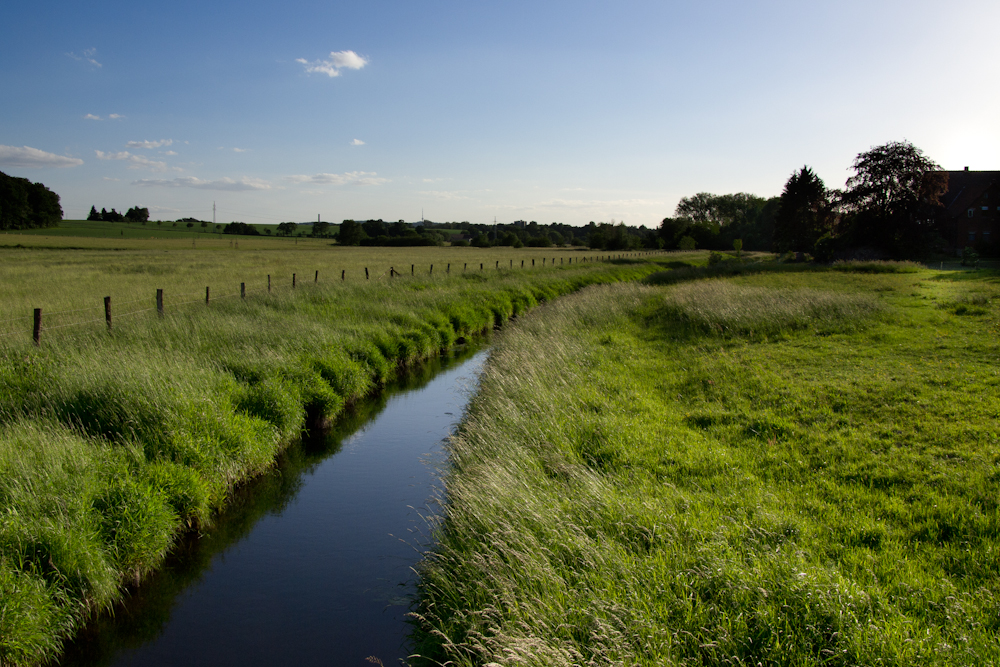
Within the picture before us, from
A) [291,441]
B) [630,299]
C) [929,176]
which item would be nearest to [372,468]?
[291,441]

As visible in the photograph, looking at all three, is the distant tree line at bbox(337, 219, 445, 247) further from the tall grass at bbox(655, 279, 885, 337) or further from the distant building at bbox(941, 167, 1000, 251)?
the tall grass at bbox(655, 279, 885, 337)

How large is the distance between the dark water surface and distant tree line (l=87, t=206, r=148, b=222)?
14205 cm

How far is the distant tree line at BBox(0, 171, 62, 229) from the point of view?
241 ft

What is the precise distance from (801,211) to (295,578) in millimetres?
77434

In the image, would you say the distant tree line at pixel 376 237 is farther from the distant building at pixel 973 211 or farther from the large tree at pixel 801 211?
the distant building at pixel 973 211

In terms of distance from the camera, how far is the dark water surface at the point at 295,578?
520cm

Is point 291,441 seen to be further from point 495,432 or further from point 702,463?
point 702,463

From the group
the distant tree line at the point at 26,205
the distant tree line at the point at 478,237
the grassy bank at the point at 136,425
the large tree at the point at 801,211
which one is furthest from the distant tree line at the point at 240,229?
the grassy bank at the point at 136,425

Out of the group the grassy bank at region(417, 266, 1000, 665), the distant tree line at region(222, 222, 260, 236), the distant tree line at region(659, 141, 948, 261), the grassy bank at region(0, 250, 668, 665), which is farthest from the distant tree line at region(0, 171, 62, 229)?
the distant tree line at region(659, 141, 948, 261)

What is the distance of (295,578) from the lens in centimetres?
633

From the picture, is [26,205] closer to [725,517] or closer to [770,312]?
[770,312]

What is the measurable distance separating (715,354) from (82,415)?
12.1 metres

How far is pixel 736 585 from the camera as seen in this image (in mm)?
4035

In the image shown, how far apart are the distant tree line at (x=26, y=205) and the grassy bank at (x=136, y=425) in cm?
8142
